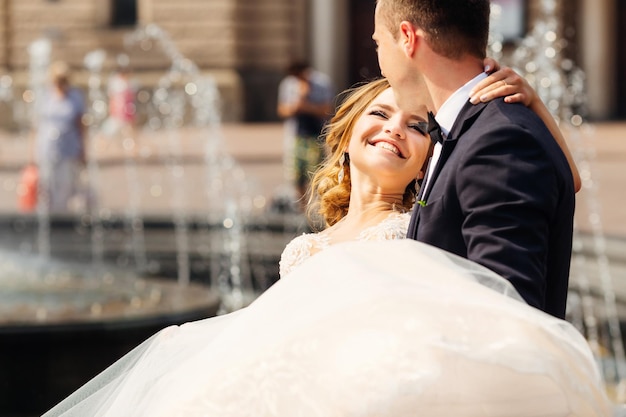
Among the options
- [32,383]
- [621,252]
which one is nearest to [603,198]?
[621,252]

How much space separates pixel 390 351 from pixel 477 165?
1.36 feet

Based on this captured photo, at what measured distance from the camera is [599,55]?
25.2 meters

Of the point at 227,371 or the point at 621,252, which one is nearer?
the point at 227,371

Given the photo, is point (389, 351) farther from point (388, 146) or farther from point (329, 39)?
point (329, 39)

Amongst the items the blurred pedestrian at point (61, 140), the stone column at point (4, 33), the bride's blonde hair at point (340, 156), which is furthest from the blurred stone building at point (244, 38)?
the bride's blonde hair at point (340, 156)

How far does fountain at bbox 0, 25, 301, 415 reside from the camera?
18.5ft

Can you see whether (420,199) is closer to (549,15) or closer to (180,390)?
(180,390)

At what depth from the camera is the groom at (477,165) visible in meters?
2.08

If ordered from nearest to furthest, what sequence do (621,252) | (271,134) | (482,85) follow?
1. (482,85)
2. (621,252)
3. (271,134)

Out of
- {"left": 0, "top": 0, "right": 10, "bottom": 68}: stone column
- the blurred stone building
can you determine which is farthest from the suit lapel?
{"left": 0, "top": 0, "right": 10, "bottom": 68}: stone column

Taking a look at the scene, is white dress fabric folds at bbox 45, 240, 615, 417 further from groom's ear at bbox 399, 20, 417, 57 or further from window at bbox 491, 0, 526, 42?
window at bbox 491, 0, 526, 42

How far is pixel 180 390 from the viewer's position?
6.95 ft

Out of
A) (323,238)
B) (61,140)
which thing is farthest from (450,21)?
(61,140)

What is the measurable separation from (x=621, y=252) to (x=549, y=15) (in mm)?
16888
